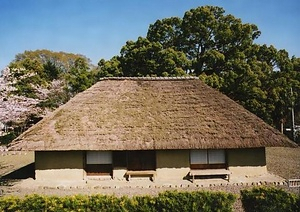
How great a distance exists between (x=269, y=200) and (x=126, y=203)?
370cm

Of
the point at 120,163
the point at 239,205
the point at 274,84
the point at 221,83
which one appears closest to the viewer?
the point at 239,205

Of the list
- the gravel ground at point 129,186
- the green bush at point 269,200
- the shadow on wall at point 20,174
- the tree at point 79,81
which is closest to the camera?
the green bush at point 269,200

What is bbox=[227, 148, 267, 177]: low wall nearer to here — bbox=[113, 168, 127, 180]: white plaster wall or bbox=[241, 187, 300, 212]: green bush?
bbox=[113, 168, 127, 180]: white plaster wall

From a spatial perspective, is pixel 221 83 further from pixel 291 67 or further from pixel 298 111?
pixel 298 111

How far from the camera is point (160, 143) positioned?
12719 mm

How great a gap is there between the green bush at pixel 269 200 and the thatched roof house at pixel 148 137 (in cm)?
444

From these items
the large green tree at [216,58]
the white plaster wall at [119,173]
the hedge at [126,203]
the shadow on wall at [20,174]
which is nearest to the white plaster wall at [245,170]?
the white plaster wall at [119,173]

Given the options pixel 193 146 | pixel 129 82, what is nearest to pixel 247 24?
pixel 129 82

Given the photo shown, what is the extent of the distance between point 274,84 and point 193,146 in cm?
1503

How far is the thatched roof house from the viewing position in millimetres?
12773

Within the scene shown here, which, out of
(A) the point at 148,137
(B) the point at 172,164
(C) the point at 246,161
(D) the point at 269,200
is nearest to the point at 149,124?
(A) the point at 148,137

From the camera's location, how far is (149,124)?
1341cm

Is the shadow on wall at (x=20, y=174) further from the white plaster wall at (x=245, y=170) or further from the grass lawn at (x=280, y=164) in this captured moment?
the white plaster wall at (x=245, y=170)

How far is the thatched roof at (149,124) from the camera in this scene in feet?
41.8
